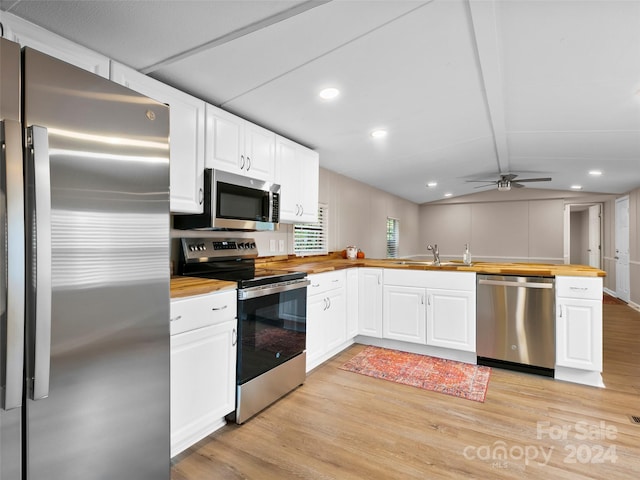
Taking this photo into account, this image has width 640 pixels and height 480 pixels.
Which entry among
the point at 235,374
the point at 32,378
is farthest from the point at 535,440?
the point at 32,378

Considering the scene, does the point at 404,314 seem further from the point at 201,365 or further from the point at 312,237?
the point at 201,365

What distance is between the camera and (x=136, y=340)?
1.40 metres

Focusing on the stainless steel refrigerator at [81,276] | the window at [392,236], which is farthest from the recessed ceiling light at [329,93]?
the window at [392,236]

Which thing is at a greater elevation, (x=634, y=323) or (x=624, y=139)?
(x=624, y=139)

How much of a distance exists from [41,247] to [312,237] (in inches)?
129

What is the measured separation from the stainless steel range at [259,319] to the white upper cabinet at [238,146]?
611 millimetres

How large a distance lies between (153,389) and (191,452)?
28.6 inches

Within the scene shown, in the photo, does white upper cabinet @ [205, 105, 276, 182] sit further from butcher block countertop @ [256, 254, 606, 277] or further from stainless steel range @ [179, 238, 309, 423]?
butcher block countertop @ [256, 254, 606, 277]

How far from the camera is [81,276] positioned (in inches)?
48.1

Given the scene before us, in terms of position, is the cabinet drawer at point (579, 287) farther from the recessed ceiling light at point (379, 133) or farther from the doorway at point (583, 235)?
the doorway at point (583, 235)

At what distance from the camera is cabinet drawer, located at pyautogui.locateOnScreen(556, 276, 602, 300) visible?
2.84m

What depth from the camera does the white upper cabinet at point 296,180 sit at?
10.4ft

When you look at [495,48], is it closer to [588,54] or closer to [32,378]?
[588,54]

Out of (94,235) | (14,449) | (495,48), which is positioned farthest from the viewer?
(495,48)
